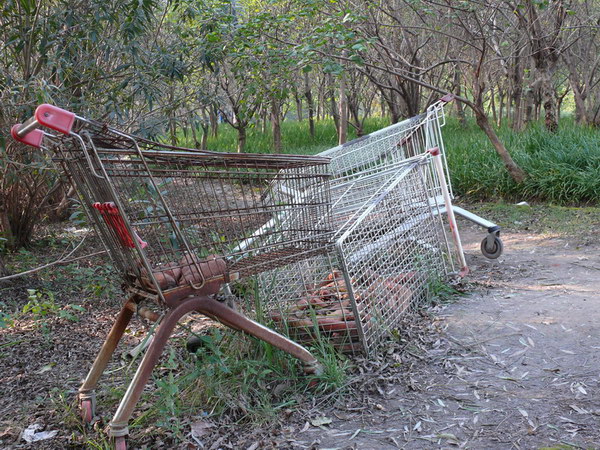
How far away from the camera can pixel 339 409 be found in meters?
2.91

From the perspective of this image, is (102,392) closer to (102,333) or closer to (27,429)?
(27,429)

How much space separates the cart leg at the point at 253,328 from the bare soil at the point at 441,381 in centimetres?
21

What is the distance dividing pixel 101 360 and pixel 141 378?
15.0 inches

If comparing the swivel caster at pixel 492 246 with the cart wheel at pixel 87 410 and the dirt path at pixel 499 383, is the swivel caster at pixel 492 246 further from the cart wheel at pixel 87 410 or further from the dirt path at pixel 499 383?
the cart wheel at pixel 87 410

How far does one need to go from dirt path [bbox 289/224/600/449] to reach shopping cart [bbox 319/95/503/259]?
0.74m

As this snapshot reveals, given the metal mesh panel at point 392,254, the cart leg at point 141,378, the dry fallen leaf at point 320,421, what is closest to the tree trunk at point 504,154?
the metal mesh panel at point 392,254

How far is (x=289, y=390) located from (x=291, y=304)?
2.28 ft

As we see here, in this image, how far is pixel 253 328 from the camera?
2.82 m

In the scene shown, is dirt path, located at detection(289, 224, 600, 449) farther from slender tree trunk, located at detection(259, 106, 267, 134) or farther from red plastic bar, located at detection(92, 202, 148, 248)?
slender tree trunk, located at detection(259, 106, 267, 134)

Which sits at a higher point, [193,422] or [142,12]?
[142,12]

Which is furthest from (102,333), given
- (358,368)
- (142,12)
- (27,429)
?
(142,12)

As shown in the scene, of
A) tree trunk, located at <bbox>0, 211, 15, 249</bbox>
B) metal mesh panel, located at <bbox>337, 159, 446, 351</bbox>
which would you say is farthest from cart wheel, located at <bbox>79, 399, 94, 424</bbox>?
tree trunk, located at <bbox>0, 211, 15, 249</bbox>

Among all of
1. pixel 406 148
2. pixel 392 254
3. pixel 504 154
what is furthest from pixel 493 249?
pixel 504 154

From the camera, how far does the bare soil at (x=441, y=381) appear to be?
2641 millimetres
